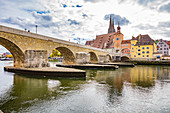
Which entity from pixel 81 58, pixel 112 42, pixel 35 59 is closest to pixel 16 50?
pixel 35 59

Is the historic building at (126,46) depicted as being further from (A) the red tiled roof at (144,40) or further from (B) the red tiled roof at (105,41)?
(B) the red tiled roof at (105,41)

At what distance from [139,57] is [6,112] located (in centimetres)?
5857

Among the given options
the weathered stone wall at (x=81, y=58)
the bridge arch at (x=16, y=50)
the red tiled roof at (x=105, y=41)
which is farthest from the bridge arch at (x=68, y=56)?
the red tiled roof at (x=105, y=41)

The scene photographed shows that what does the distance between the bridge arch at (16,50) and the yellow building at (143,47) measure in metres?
51.2

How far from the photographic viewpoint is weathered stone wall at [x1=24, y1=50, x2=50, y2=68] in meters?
18.0

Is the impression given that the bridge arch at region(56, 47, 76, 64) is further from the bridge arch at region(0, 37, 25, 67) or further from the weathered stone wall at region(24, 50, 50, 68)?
the bridge arch at region(0, 37, 25, 67)

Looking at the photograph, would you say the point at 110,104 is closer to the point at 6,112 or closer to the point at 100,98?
the point at 100,98

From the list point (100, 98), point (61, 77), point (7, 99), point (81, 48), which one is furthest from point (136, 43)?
point (7, 99)

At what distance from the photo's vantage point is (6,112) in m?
5.84

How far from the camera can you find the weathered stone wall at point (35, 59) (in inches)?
→ 711

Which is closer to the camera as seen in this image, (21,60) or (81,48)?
(21,60)

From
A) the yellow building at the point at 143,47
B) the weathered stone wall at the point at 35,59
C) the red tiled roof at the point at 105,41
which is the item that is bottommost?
the weathered stone wall at the point at 35,59

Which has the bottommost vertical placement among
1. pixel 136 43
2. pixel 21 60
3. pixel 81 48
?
pixel 21 60

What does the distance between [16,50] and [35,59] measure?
310cm
